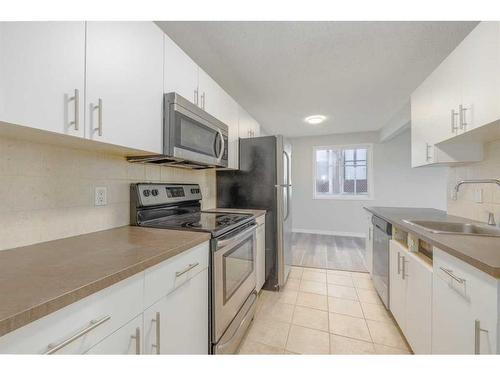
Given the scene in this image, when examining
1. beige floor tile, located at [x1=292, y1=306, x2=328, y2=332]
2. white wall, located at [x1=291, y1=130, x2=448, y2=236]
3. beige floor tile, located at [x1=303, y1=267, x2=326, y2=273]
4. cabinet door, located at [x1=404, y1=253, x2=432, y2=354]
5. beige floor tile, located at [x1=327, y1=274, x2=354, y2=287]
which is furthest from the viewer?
white wall, located at [x1=291, y1=130, x2=448, y2=236]

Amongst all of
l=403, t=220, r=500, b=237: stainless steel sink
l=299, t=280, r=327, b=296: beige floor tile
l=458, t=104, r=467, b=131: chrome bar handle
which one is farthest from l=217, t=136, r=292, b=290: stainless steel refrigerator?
l=458, t=104, r=467, b=131: chrome bar handle

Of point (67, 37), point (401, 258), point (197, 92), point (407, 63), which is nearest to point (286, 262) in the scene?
point (401, 258)

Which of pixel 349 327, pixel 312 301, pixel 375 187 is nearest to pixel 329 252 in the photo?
pixel 312 301

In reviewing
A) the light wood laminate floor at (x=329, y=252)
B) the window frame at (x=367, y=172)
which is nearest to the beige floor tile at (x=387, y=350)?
the light wood laminate floor at (x=329, y=252)

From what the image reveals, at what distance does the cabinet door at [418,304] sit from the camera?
1.26 metres

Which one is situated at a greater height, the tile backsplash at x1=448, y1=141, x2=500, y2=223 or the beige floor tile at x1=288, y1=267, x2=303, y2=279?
the tile backsplash at x1=448, y1=141, x2=500, y2=223

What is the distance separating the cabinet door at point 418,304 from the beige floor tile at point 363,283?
998mm

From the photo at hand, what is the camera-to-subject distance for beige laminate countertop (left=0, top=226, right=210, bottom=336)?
1.71 ft

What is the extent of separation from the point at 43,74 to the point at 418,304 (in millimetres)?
2186

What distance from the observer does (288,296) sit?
233cm

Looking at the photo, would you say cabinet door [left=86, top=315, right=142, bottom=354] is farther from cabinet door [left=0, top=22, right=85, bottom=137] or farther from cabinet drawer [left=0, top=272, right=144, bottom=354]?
cabinet door [left=0, top=22, right=85, bottom=137]

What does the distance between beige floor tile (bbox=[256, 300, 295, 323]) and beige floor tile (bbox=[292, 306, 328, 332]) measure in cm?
6

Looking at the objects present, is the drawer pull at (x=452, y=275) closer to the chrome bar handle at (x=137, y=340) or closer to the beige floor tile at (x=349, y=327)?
the beige floor tile at (x=349, y=327)
